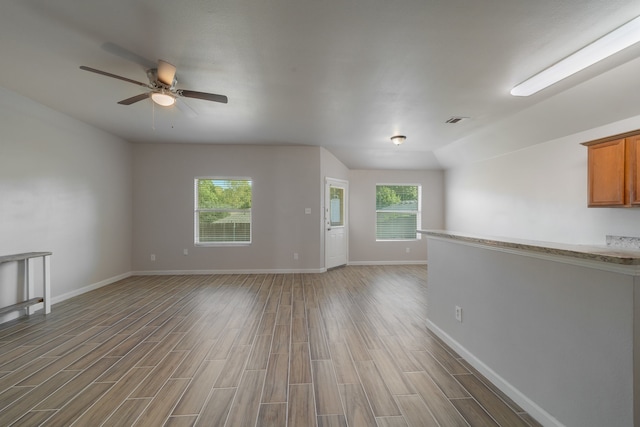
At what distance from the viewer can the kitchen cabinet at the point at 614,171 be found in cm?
289

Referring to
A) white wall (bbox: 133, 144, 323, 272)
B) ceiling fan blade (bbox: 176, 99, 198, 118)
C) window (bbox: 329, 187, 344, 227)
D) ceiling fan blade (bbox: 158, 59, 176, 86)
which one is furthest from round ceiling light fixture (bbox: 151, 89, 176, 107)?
window (bbox: 329, 187, 344, 227)

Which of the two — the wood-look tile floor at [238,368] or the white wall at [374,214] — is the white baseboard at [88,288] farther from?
the white wall at [374,214]

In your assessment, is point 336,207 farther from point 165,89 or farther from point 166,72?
point 166,72

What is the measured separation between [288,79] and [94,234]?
4.27 metres

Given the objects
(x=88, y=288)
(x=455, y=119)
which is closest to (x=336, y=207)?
(x=455, y=119)

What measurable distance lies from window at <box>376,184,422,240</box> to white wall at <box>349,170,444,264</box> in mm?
136

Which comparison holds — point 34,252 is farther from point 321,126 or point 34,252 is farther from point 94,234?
point 321,126

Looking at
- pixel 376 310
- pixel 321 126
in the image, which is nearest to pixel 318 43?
pixel 321 126

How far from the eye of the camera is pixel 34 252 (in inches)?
135

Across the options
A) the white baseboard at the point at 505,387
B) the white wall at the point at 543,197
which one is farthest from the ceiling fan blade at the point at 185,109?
the white wall at the point at 543,197

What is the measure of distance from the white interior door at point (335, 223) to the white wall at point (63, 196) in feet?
13.2

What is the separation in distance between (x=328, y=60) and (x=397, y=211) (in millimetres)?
5025

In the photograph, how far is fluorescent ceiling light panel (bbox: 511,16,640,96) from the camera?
6.76 feet

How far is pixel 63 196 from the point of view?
3.98 metres
